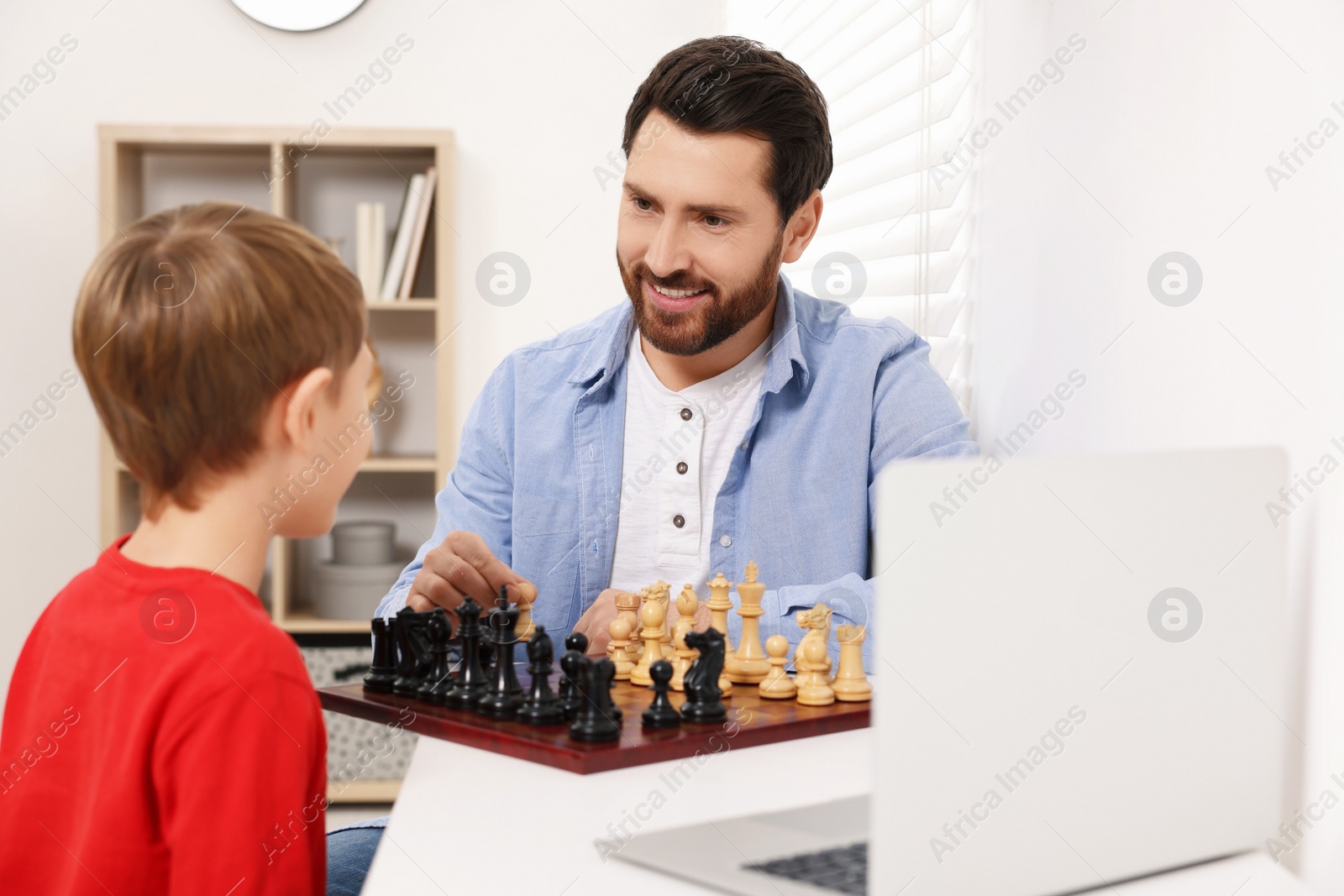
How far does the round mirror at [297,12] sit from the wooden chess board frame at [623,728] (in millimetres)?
2461

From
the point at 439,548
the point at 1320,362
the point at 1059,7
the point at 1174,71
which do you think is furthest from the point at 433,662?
the point at 1059,7

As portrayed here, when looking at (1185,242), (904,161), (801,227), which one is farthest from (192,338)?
(904,161)

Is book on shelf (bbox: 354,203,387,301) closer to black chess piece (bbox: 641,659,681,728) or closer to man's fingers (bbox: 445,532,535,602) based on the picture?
man's fingers (bbox: 445,532,535,602)

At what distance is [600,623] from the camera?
1.37 m

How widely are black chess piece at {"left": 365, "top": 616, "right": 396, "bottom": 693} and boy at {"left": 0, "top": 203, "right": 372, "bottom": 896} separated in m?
0.25

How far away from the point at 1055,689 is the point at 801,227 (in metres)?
1.25

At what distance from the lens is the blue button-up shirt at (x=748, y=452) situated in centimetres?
166

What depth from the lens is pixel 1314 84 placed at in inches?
35.1

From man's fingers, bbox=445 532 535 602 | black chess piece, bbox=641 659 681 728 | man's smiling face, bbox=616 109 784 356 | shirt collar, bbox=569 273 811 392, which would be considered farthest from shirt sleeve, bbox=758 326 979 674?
black chess piece, bbox=641 659 681 728

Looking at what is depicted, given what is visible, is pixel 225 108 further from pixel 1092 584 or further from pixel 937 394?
pixel 1092 584

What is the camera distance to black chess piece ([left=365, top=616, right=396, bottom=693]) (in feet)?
3.86

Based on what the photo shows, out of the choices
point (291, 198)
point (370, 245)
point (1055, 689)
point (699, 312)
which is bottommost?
point (1055, 689)

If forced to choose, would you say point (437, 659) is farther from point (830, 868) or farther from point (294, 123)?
point (294, 123)

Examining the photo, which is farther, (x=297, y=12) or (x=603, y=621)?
(x=297, y=12)
